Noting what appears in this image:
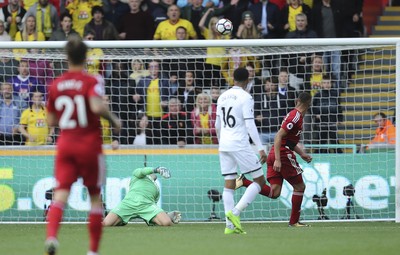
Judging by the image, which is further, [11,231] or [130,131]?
[130,131]

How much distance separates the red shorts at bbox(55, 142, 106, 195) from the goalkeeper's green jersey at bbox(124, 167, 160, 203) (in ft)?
18.0

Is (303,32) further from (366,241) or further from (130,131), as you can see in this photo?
(366,241)

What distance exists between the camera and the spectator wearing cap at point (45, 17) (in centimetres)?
2022

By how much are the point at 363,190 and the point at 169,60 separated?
4125 mm

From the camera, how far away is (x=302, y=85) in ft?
56.4

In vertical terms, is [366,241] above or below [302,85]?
below

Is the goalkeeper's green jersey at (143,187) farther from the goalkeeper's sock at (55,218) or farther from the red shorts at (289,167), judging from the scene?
the goalkeeper's sock at (55,218)

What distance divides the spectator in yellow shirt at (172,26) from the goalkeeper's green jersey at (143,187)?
519 cm

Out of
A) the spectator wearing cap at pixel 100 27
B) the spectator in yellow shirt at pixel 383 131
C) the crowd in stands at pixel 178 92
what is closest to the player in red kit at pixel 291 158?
the crowd in stands at pixel 178 92

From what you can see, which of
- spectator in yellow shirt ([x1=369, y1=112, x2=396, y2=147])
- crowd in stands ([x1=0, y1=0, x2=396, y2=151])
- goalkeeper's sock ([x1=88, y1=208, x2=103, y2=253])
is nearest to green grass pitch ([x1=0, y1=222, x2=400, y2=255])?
goalkeeper's sock ([x1=88, y1=208, x2=103, y2=253])

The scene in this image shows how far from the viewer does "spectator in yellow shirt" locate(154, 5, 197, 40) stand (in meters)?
19.6

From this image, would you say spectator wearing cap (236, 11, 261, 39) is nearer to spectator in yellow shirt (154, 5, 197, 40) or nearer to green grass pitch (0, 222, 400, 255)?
spectator in yellow shirt (154, 5, 197, 40)

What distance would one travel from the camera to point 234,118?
509 inches

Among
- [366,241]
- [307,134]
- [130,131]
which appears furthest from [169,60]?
[366,241]
